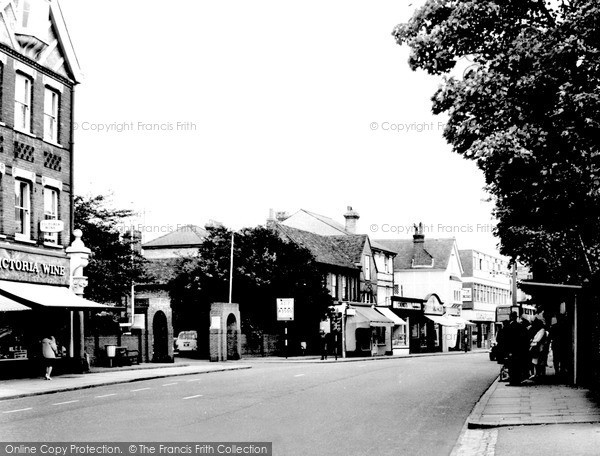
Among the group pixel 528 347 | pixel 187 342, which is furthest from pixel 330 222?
pixel 528 347

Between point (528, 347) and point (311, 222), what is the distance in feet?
181

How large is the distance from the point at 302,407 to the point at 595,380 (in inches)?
259

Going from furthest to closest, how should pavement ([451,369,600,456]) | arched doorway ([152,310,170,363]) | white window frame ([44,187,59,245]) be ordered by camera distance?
arched doorway ([152,310,170,363]), white window frame ([44,187,59,245]), pavement ([451,369,600,456])

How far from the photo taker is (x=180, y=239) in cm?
7294

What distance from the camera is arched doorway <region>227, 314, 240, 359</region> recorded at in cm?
4675

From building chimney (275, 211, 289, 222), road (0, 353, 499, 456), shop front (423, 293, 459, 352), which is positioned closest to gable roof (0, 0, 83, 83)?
road (0, 353, 499, 456)

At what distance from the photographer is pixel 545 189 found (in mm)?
17859

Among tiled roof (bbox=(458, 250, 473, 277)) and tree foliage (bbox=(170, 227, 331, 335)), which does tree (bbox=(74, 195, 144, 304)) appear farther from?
tiled roof (bbox=(458, 250, 473, 277))

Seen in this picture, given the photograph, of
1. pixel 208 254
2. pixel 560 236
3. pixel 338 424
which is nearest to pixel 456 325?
pixel 208 254

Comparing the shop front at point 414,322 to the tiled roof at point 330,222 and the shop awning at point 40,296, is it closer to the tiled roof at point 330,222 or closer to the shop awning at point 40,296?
the tiled roof at point 330,222

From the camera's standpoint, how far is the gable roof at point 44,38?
95.5 ft

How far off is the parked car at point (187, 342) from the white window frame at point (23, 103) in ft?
78.8

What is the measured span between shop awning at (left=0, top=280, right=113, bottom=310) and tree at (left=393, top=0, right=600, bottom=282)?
15.3 m

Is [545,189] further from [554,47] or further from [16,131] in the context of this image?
[16,131]
